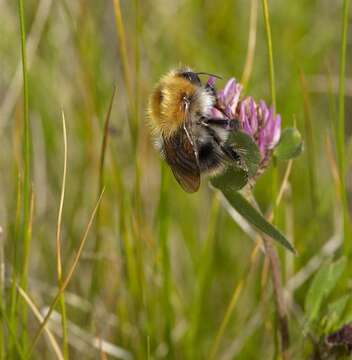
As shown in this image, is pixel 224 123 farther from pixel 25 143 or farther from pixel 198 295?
pixel 198 295

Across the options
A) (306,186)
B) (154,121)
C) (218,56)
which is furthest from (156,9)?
(154,121)

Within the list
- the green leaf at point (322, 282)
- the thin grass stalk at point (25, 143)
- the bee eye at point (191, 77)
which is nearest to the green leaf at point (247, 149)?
the bee eye at point (191, 77)

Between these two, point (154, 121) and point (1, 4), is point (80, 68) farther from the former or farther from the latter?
A: point (154, 121)

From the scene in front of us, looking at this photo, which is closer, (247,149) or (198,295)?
(247,149)

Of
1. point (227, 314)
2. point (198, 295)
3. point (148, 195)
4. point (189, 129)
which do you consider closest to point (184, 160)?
point (189, 129)

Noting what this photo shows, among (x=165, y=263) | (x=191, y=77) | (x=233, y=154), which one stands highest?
(x=191, y=77)

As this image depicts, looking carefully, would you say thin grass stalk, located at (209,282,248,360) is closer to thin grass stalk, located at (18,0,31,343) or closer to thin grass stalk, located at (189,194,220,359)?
thin grass stalk, located at (189,194,220,359)
